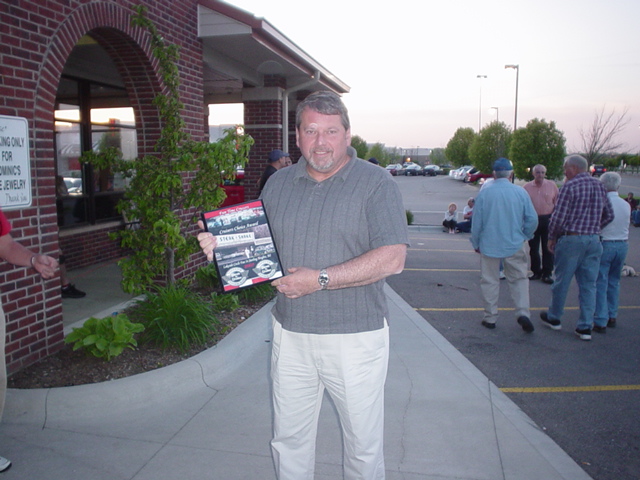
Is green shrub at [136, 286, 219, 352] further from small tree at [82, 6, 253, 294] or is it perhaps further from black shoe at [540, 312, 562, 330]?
black shoe at [540, 312, 562, 330]

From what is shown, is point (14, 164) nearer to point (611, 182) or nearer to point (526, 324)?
point (526, 324)

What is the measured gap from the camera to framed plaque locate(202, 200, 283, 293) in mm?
2727

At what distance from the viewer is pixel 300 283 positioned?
239 centimetres

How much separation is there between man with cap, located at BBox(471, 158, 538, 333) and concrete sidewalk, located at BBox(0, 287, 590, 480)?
1824mm

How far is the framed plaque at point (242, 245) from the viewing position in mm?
2727

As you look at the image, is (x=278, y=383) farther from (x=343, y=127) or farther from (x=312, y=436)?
(x=343, y=127)

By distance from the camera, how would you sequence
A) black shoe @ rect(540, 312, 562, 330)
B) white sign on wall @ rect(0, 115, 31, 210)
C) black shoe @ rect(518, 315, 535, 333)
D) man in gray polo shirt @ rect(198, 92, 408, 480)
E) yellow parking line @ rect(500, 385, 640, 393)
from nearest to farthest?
man in gray polo shirt @ rect(198, 92, 408, 480)
white sign on wall @ rect(0, 115, 31, 210)
yellow parking line @ rect(500, 385, 640, 393)
black shoe @ rect(518, 315, 535, 333)
black shoe @ rect(540, 312, 562, 330)

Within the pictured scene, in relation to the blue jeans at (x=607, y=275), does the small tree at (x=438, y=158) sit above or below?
above

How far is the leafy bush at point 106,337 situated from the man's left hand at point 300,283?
2.51m

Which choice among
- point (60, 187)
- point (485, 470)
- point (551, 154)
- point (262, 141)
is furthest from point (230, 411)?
point (551, 154)

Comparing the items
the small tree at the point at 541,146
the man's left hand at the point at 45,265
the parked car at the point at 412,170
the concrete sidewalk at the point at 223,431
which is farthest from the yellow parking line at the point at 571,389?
the parked car at the point at 412,170

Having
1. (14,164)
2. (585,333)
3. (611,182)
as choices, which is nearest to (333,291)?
(14,164)

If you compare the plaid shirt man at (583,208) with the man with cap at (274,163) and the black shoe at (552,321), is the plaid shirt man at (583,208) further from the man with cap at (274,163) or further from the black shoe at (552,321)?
the man with cap at (274,163)

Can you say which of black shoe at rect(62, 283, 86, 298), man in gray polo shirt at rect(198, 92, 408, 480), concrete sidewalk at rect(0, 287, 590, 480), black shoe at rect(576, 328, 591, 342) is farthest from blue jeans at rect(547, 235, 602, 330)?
black shoe at rect(62, 283, 86, 298)
